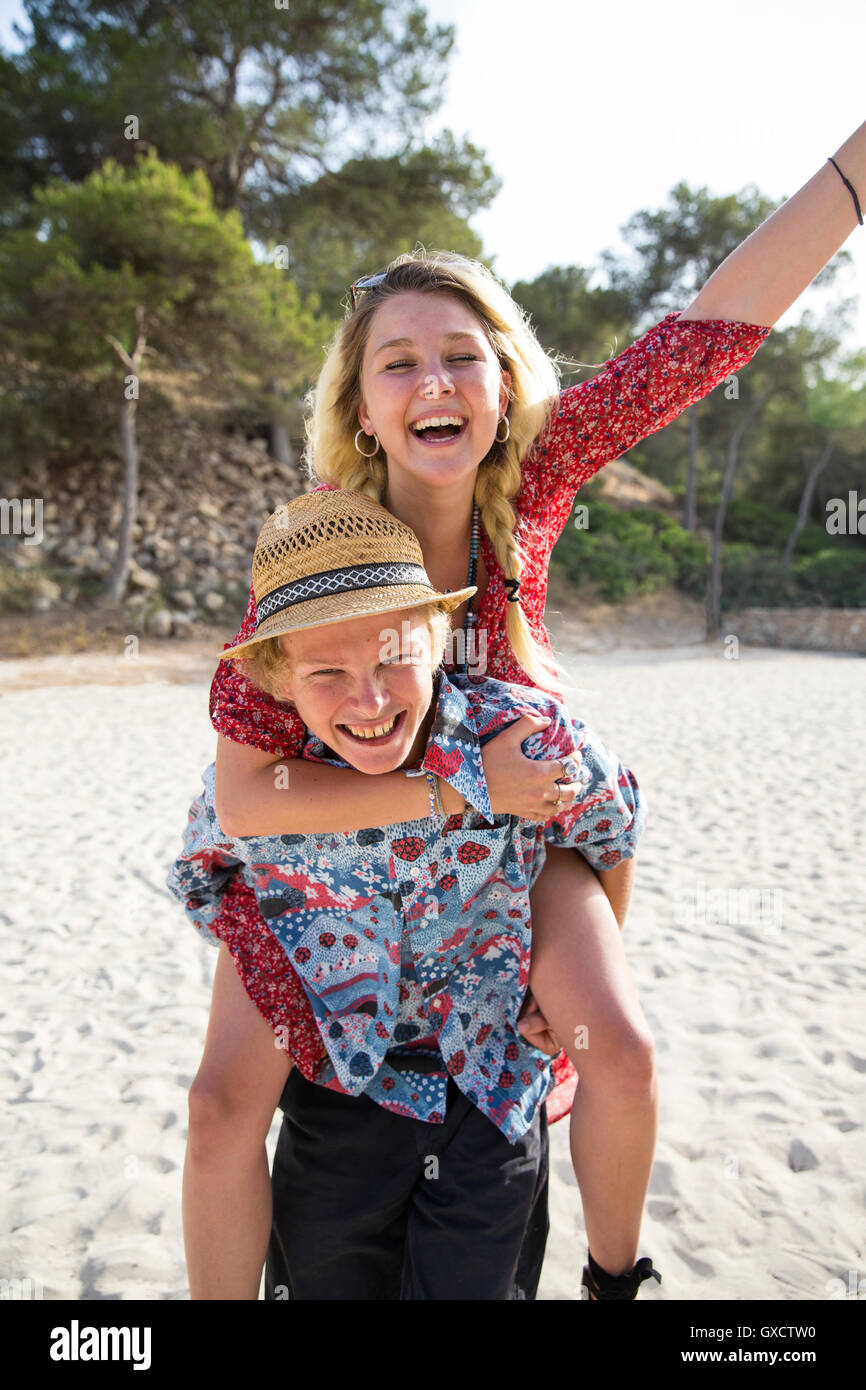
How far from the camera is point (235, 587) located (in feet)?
58.6

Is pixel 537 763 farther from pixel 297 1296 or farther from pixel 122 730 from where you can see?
pixel 122 730

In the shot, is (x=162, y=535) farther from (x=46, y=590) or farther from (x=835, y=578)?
(x=835, y=578)

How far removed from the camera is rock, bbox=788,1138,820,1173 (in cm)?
287

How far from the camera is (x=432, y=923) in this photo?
2.01 m

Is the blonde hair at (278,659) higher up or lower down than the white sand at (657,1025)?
higher up

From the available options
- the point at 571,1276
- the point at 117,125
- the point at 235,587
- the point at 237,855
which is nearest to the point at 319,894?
the point at 237,855

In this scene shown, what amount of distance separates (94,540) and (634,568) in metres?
12.9

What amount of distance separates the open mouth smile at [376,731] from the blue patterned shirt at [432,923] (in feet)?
0.36

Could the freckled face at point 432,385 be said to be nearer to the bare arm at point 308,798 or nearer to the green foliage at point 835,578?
the bare arm at point 308,798

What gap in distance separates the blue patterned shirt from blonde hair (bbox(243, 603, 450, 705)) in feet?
0.42

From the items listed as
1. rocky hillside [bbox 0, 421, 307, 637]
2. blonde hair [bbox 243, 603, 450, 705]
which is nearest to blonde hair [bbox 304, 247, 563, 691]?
blonde hair [bbox 243, 603, 450, 705]

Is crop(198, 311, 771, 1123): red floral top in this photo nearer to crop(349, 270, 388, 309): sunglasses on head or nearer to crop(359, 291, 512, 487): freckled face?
crop(359, 291, 512, 487): freckled face

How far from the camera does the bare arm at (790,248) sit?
85.2 inches

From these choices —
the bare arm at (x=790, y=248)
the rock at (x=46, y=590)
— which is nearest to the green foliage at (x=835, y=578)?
the rock at (x=46, y=590)
